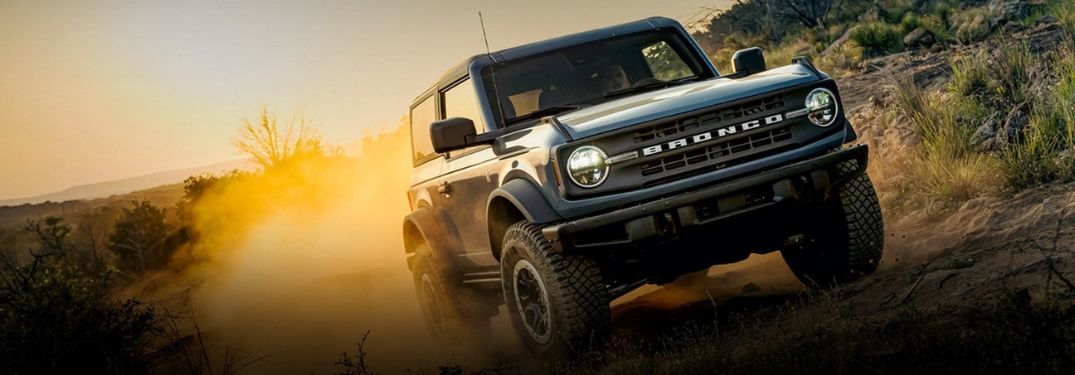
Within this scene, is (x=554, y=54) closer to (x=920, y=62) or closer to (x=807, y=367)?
(x=807, y=367)

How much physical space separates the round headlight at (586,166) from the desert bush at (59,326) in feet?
15.0

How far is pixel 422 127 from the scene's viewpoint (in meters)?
7.96

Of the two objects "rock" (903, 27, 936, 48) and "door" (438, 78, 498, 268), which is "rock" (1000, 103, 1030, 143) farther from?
"rock" (903, 27, 936, 48)

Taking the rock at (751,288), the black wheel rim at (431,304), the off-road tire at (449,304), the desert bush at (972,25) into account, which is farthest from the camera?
the desert bush at (972,25)

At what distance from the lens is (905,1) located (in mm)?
24797

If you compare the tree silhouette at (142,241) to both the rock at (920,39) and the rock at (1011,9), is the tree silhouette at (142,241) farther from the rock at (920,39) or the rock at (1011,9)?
the rock at (1011,9)

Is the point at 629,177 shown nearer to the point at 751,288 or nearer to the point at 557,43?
the point at 557,43

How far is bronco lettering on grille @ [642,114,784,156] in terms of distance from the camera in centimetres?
504

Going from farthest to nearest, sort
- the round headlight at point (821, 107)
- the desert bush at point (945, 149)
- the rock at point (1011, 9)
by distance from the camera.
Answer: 1. the rock at point (1011, 9)
2. the desert bush at point (945, 149)
3. the round headlight at point (821, 107)

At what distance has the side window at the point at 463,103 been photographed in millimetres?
6406

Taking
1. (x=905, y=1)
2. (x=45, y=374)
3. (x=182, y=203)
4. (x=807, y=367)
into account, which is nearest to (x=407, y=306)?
(x=45, y=374)

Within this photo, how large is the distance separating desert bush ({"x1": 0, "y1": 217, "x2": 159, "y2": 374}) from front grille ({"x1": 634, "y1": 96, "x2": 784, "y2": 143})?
16.1 feet

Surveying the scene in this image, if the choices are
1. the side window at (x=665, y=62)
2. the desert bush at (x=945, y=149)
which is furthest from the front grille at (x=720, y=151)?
the desert bush at (x=945, y=149)

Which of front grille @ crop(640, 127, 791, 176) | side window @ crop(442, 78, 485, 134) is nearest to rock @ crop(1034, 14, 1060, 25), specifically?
side window @ crop(442, 78, 485, 134)
